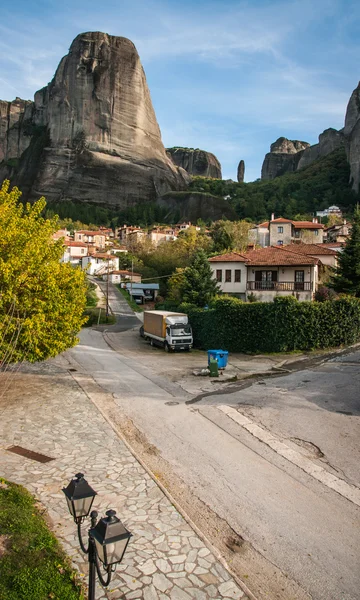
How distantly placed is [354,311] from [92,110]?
129m

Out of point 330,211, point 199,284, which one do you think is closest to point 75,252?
point 330,211

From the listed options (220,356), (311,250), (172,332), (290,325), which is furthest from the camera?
(311,250)

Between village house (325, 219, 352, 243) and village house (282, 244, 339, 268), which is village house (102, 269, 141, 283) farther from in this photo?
village house (282, 244, 339, 268)

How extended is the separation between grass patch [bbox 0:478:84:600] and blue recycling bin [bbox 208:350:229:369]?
15.1 metres

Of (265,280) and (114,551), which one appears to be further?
(265,280)

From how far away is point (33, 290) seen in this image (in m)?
14.9

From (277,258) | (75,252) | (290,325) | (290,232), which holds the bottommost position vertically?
(290,325)

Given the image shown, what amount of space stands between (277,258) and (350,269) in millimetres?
6441

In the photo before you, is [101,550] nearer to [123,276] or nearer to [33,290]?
[33,290]

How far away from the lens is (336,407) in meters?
14.6

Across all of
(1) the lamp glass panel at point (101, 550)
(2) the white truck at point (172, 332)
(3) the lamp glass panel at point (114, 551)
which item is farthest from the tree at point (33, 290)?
(2) the white truck at point (172, 332)

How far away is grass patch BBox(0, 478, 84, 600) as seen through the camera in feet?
16.3

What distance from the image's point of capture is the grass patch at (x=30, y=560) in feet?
16.3

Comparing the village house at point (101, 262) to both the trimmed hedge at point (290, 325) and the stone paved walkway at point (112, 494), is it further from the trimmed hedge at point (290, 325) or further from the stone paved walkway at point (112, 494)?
the stone paved walkway at point (112, 494)
